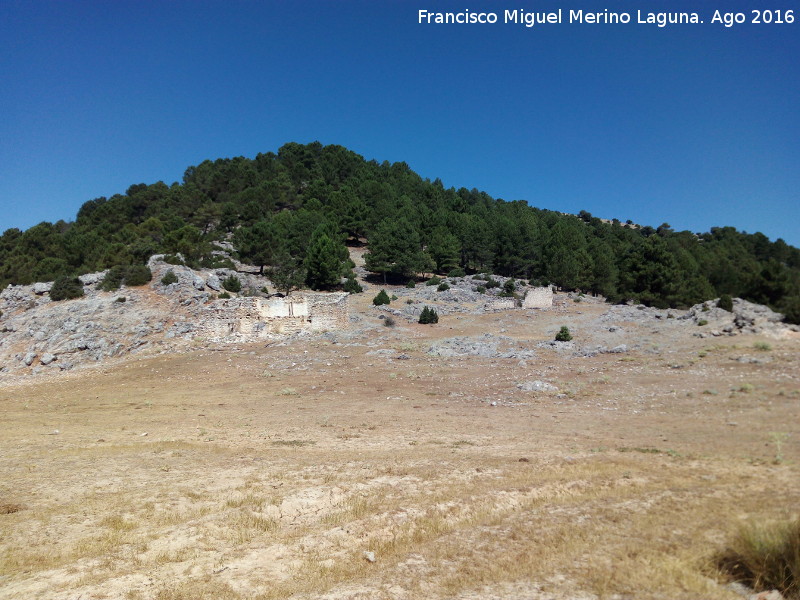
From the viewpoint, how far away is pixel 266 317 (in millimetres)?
29125

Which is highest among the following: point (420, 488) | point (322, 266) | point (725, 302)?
point (322, 266)

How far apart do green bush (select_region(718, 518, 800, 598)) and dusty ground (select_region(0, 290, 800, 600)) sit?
7.8 inches

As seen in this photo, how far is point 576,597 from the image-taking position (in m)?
3.82

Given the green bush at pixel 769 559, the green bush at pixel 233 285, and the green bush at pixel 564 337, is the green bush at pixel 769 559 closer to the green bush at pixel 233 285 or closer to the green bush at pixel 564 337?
the green bush at pixel 564 337

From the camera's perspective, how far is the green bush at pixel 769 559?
332cm

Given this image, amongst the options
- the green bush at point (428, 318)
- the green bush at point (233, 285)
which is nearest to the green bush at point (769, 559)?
the green bush at point (428, 318)

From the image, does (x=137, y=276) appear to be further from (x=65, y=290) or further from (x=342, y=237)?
(x=342, y=237)

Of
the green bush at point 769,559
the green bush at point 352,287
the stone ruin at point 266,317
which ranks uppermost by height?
the green bush at point 352,287

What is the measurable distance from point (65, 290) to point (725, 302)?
38.9 m

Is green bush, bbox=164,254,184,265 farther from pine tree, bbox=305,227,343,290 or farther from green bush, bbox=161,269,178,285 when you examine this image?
pine tree, bbox=305,227,343,290

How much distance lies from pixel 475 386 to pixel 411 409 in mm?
3383

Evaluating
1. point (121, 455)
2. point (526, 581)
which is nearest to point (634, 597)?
point (526, 581)

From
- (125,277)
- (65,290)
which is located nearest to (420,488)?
(125,277)

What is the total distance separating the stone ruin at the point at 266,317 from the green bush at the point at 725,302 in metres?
20.5
